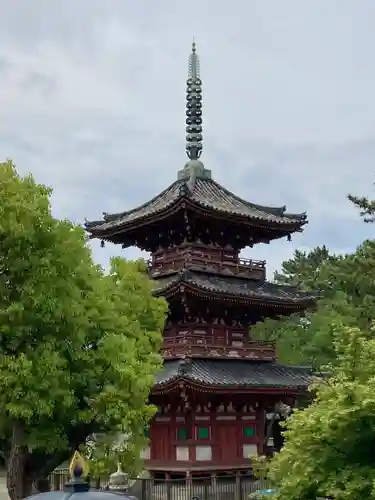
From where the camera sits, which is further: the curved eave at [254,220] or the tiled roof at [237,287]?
the curved eave at [254,220]

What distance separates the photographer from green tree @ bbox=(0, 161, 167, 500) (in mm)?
14742

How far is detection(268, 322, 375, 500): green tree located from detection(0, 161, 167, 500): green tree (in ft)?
18.8

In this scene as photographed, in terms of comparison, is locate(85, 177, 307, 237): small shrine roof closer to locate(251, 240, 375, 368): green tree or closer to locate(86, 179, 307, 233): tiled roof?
locate(86, 179, 307, 233): tiled roof

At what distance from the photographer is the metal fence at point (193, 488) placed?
76.3 ft

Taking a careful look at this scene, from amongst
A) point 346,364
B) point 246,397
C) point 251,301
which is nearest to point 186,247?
point 251,301

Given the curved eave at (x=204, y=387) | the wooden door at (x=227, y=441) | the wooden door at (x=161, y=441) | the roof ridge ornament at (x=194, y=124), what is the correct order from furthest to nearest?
the roof ridge ornament at (x=194, y=124) < the wooden door at (x=161, y=441) < the wooden door at (x=227, y=441) < the curved eave at (x=204, y=387)

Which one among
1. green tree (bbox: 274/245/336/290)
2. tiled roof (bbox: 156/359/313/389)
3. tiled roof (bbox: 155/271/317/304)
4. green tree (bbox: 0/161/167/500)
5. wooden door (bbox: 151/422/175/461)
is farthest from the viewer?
green tree (bbox: 274/245/336/290)

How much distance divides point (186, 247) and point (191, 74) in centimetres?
998

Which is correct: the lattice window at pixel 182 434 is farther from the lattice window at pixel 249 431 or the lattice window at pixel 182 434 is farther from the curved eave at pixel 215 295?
the curved eave at pixel 215 295

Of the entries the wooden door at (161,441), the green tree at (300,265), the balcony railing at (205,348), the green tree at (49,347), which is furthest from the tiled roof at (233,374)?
the green tree at (300,265)

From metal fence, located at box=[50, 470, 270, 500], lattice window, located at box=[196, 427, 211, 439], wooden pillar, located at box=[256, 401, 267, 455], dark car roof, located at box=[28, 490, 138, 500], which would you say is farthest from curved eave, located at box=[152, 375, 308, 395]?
dark car roof, located at box=[28, 490, 138, 500]

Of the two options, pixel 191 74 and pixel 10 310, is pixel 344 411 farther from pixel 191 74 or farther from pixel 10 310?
pixel 191 74

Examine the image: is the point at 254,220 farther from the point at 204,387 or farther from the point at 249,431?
the point at 249,431

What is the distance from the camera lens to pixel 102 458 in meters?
19.2
